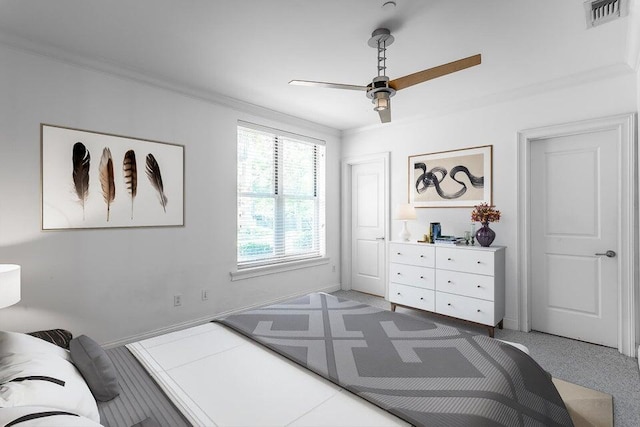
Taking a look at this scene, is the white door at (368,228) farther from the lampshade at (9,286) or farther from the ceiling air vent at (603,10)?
the lampshade at (9,286)

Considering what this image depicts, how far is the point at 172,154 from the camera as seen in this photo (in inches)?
121

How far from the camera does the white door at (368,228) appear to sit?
4535mm

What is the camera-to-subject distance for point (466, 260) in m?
3.23

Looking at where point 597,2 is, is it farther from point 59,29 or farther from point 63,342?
point 63,342

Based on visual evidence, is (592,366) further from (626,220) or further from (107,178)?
(107,178)

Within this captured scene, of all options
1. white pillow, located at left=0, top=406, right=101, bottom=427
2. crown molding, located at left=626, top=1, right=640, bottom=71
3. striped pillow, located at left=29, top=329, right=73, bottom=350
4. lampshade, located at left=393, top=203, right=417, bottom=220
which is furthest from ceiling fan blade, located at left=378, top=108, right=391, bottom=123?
striped pillow, located at left=29, top=329, right=73, bottom=350

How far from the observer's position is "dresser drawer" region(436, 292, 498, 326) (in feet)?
10.1

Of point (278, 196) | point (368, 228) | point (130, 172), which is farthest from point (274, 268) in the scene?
point (130, 172)

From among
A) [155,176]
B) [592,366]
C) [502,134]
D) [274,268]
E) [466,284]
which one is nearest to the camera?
[592,366]

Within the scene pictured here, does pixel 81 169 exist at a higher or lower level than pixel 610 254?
higher

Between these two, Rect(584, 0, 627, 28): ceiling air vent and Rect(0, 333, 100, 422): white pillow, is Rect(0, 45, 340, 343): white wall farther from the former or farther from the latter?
Rect(584, 0, 627, 28): ceiling air vent

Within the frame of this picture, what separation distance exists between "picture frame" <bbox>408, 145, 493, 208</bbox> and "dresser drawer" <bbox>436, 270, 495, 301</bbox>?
86cm

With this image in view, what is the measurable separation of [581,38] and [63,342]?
4038mm

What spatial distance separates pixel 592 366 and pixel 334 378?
8.05 feet
